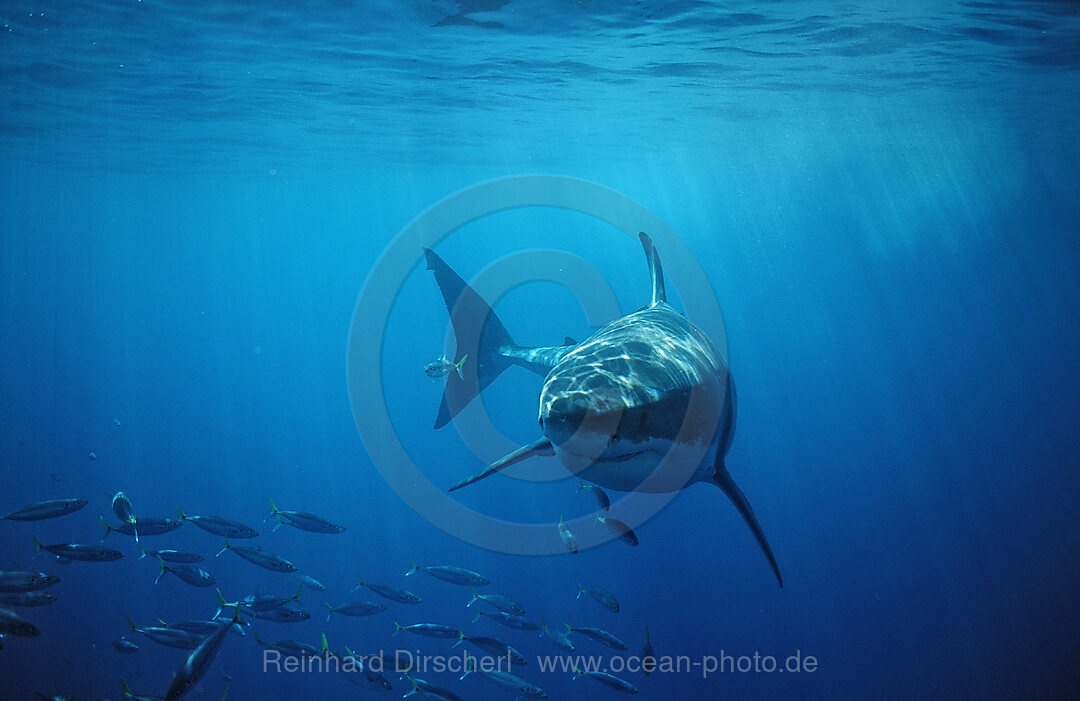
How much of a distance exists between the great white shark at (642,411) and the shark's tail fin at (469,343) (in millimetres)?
2576

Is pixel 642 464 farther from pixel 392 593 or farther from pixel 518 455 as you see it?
pixel 392 593

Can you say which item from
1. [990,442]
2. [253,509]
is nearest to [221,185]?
[253,509]

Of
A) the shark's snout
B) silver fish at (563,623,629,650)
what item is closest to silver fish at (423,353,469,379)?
silver fish at (563,623,629,650)

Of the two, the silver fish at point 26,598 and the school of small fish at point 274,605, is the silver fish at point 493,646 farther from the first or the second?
the silver fish at point 26,598

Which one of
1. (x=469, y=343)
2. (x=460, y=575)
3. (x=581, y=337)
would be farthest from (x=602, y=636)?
(x=581, y=337)

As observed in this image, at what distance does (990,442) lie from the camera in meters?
29.1

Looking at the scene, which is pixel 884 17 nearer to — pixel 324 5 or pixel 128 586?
pixel 324 5

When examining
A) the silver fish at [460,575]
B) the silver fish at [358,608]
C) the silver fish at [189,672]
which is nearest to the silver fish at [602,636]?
the silver fish at [460,575]

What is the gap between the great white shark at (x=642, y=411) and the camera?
2961 mm

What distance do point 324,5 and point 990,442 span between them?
35876mm

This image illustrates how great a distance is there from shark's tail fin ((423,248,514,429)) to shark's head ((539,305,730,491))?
3023 millimetres

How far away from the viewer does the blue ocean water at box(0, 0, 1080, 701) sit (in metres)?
13.6

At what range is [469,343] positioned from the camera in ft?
25.7

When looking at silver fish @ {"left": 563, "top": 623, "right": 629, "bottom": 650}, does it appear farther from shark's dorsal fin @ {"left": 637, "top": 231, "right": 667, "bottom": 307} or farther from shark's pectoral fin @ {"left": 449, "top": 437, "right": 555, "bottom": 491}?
shark's pectoral fin @ {"left": 449, "top": 437, "right": 555, "bottom": 491}
